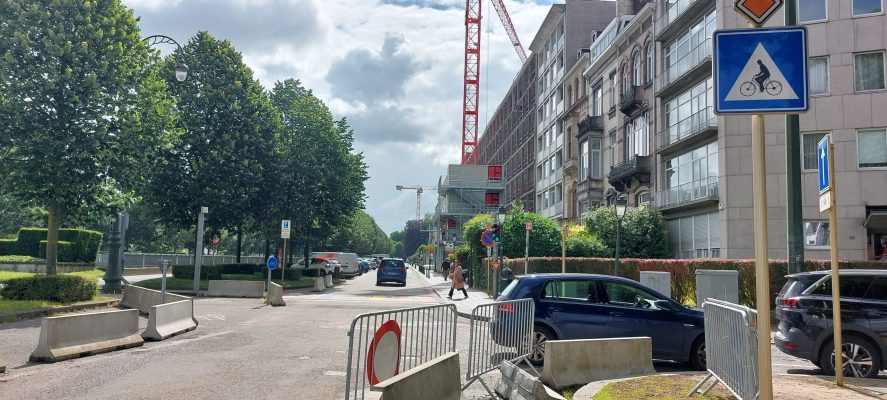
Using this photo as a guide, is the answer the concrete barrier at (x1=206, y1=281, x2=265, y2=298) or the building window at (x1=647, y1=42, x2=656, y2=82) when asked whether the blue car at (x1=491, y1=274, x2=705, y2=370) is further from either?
the building window at (x1=647, y1=42, x2=656, y2=82)

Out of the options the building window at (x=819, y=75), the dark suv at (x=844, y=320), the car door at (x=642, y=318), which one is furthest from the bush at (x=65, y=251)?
the dark suv at (x=844, y=320)

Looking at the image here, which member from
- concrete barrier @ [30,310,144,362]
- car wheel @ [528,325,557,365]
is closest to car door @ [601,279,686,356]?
car wheel @ [528,325,557,365]

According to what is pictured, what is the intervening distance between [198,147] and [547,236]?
57.0ft

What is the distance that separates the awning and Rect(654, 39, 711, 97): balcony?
321 inches

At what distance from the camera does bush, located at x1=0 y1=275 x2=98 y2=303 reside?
16.3 meters

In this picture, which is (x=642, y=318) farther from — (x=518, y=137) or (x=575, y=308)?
(x=518, y=137)

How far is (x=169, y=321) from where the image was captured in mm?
13258

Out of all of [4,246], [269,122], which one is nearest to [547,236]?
[269,122]

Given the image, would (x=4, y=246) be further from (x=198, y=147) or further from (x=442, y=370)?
(x=442, y=370)

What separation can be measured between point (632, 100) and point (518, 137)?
37.5 meters

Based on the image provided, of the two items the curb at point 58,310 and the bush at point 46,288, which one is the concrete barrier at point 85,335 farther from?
the bush at point 46,288

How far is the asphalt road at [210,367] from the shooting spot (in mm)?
7805

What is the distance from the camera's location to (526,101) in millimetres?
67500

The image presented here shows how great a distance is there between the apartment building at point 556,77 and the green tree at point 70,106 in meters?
34.0
